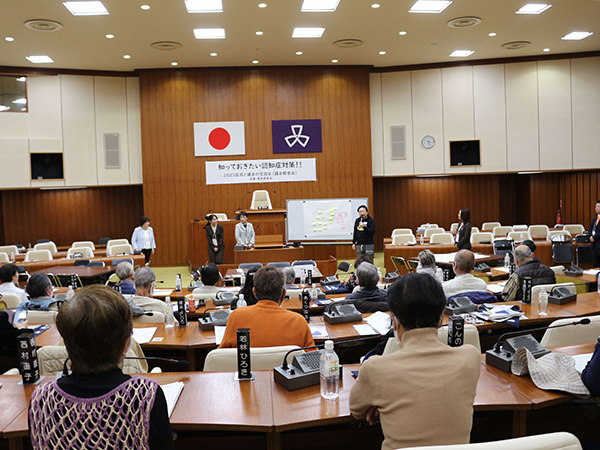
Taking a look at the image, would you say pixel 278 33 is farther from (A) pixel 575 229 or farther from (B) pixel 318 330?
(B) pixel 318 330

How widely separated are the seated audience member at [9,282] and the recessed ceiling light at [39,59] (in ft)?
29.8

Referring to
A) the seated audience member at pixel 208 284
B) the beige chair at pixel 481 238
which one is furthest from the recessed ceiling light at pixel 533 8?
the seated audience member at pixel 208 284

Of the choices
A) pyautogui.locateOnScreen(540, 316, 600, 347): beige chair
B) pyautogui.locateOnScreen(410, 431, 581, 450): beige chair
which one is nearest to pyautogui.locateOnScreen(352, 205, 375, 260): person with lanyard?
pyautogui.locateOnScreen(540, 316, 600, 347): beige chair

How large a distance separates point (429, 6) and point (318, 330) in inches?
341

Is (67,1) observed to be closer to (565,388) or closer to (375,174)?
(375,174)

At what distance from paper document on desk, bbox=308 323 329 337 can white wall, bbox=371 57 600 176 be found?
11.2 metres

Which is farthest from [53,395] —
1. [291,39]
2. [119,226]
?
[119,226]

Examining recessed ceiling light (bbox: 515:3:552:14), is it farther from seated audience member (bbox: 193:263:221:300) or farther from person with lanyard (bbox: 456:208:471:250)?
seated audience member (bbox: 193:263:221:300)

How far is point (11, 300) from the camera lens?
5234 mm

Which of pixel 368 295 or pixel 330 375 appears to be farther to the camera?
pixel 368 295

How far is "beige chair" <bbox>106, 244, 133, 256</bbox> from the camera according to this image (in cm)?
1091

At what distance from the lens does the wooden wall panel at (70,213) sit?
15.1m

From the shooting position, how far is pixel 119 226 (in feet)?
52.0

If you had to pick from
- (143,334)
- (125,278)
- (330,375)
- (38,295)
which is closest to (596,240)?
(125,278)
